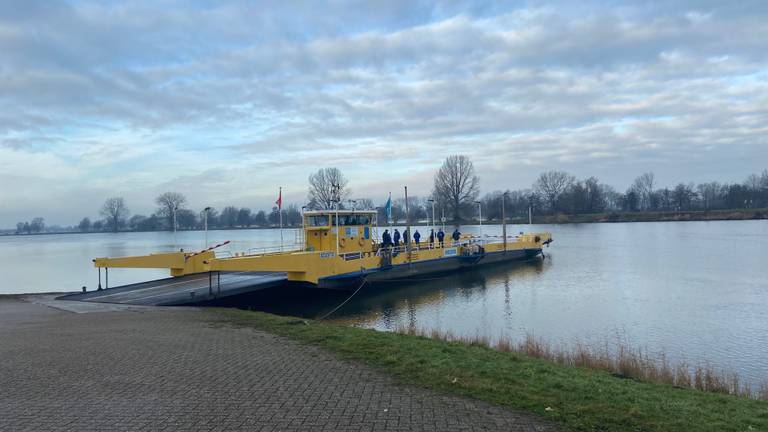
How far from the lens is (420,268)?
2978cm

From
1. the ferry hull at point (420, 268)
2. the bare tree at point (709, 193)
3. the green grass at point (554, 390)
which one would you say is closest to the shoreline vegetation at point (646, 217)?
the bare tree at point (709, 193)

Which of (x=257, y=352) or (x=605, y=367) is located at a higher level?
(x=257, y=352)

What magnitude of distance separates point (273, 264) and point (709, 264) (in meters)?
27.3

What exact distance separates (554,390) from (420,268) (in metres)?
22.5

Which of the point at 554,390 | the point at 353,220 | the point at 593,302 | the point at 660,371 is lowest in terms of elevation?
the point at 593,302

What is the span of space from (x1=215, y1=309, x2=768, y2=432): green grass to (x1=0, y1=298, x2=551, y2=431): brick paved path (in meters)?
0.43

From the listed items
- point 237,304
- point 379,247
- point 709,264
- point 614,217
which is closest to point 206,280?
point 237,304

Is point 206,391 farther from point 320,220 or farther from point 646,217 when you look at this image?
point 646,217

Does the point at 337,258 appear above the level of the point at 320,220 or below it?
below

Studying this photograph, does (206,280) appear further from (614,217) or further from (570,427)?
(614,217)

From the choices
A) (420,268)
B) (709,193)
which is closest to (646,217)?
(709,193)

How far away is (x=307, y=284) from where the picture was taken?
21875mm

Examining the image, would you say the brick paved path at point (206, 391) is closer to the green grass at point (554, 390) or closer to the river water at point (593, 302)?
the green grass at point (554, 390)

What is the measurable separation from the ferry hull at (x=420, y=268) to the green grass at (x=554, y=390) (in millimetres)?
12146
